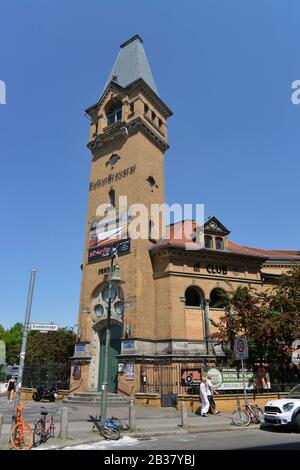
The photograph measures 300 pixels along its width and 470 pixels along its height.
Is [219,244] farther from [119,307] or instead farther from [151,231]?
[119,307]

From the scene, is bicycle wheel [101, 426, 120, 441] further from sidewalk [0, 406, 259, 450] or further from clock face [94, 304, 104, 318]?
clock face [94, 304, 104, 318]

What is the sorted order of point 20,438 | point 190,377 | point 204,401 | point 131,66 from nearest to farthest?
point 20,438 → point 204,401 → point 190,377 → point 131,66

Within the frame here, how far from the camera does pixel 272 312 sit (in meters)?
22.4

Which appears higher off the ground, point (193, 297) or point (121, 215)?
point (121, 215)

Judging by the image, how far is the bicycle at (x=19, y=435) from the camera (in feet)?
30.7

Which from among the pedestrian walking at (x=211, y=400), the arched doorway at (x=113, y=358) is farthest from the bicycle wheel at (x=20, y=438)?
the arched doorway at (x=113, y=358)

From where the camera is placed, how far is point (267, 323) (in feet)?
68.8

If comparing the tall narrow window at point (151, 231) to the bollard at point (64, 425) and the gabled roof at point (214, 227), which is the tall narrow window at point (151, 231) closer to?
the gabled roof at point (214, 227)

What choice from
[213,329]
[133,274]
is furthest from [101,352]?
[213,329]

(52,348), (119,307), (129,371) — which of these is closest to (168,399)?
(129,371)

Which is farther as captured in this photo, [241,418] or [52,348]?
[52,348]

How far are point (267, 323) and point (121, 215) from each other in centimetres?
1392

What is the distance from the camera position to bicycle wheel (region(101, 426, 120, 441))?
439 inches

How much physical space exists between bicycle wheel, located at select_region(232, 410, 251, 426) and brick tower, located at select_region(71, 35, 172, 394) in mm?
9886
